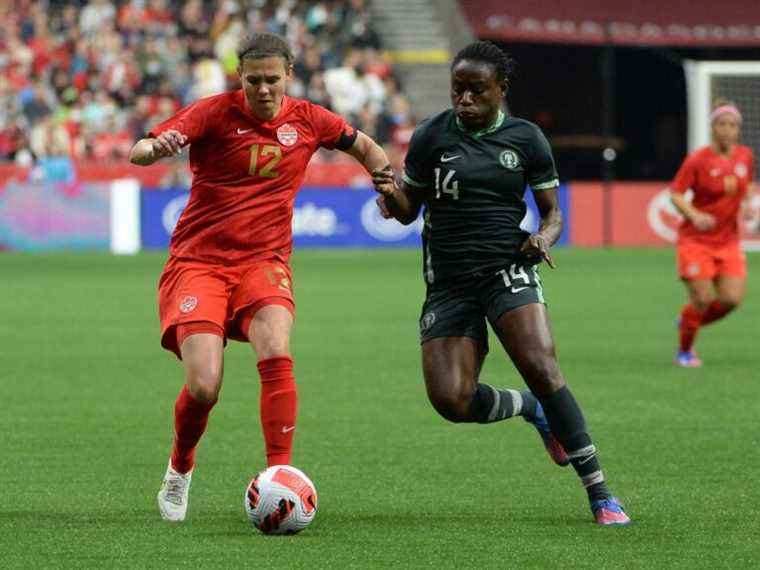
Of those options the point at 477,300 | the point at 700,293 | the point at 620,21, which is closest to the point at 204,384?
the point at 477,300

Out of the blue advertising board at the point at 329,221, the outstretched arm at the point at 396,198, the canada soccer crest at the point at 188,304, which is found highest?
the outstretched arm at the point at 396,198

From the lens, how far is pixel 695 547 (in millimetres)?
6848

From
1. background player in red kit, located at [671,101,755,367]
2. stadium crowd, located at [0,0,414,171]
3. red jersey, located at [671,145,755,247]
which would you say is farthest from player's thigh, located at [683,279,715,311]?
stadium crowd, located at [0,0,414,171]

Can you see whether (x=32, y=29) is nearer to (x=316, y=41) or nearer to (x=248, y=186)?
(x=316, y=41)

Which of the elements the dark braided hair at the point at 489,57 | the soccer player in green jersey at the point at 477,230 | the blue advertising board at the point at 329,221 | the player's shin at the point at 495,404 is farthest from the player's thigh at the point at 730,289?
the blue advertising board at the point at 329,221

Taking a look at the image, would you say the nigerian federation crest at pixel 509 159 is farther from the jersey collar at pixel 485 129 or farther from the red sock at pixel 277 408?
the red sock at pixel 277 408

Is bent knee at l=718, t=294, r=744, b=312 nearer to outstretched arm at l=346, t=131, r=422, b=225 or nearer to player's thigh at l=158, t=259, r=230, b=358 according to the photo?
outstretched arm at l=346, t=131, r=422, b=225

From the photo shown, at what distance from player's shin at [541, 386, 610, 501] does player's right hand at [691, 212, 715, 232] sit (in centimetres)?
675

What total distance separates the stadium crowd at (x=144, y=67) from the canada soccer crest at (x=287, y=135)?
22926 millimetres

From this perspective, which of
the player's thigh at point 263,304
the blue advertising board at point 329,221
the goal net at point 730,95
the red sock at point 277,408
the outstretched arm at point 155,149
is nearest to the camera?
the outstretched arm at point 155,149

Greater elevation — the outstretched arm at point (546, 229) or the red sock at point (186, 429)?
the outstretched arm at point (546, 229)

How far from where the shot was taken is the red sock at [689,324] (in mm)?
14109

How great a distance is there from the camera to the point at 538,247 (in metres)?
7.39

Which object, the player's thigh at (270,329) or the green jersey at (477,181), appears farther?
the green jersey at (477,181)
